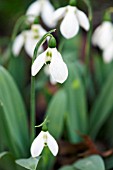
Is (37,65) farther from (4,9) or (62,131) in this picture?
(4,9)

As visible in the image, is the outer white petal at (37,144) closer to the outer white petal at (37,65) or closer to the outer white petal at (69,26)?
the outer white petal at (37,65)

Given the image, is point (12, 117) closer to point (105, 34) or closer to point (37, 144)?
point (37, 144)

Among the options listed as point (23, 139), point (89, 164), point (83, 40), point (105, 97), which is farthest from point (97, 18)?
point (89, 164)

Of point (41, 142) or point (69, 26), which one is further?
point (69, 26)

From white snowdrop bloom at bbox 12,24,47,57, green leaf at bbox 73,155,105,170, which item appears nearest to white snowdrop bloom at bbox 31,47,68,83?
green leaf at bbox 73,155,105,170

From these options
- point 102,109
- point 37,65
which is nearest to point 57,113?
point 102,109

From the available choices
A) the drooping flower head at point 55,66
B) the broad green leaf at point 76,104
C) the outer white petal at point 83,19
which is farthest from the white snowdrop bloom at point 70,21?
the broad green leaf at point 76,104
